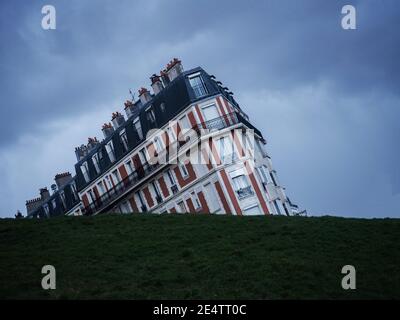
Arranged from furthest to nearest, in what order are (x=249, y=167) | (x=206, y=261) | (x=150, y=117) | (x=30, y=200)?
(x=30, y=200), (x=150, y=117), (x=249, y=167), (x=206, y=261)

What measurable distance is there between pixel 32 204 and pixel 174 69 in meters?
35.4

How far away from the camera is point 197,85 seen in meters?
48.9

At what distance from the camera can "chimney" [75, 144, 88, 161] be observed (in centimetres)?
6575

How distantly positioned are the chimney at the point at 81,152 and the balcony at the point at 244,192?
91.1ft

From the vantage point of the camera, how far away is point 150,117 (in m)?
51.7

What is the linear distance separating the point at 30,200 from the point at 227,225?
181ft

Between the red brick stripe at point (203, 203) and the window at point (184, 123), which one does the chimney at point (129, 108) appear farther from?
the red brick stripe at point (203, 203)

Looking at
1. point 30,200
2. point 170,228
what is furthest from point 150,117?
point 30,200

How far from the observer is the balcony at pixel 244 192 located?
4591cm

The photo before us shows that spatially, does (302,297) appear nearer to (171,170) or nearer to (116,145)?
(171,170)

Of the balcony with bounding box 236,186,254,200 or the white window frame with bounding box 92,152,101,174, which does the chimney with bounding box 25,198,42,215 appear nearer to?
the white window frame with bounding box 92,152,101,174

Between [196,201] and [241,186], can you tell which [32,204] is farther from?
[241,186]

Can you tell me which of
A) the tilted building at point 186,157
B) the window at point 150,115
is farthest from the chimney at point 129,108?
the window at point 150,115

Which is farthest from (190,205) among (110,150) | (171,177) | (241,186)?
(110,150)
